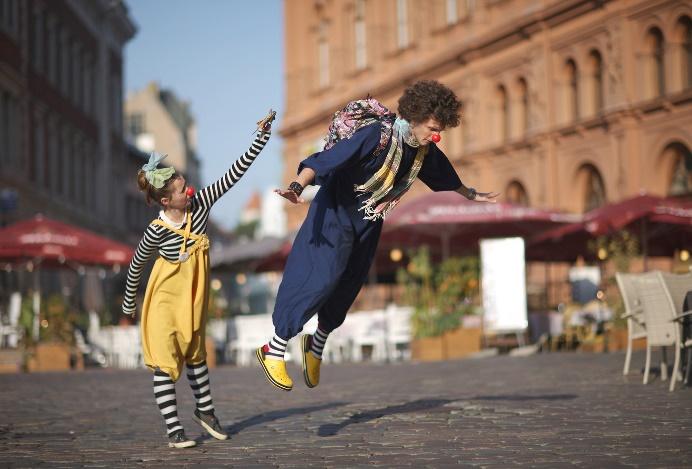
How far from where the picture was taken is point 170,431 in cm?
721

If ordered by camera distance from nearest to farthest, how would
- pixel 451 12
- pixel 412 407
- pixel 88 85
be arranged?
1. pixel 412 407
2. pixel 451 12
3. pixel 88 85

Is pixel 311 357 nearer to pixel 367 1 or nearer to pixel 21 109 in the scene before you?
pixel 21 109

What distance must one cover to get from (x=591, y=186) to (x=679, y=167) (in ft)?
13.0

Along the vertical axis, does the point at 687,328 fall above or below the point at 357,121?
below

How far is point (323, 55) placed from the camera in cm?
5094

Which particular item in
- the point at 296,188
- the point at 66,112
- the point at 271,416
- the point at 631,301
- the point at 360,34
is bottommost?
the point at 271,416

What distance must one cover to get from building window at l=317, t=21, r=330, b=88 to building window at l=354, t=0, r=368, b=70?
3.07 meters

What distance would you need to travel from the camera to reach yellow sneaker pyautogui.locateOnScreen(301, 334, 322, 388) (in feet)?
25.3

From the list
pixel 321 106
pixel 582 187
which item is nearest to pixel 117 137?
pixel 321 106

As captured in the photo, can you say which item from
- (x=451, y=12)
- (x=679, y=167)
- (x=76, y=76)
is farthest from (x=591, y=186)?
(x=76, y=76)

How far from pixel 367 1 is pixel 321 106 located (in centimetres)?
557

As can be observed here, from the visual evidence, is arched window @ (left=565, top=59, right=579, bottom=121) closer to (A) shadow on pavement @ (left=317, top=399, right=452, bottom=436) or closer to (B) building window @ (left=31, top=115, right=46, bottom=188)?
(B) building window @ (left=31, top=115, right=46, bottom=188)

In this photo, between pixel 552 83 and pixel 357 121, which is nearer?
pixel 357 121

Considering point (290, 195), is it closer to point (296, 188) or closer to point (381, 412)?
point (296, 188)
